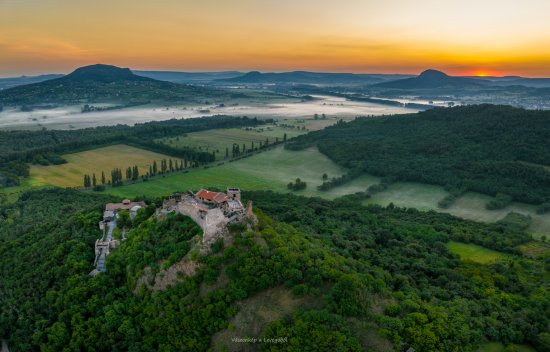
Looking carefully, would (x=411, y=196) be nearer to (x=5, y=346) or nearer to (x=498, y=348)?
(x=498, y=348)

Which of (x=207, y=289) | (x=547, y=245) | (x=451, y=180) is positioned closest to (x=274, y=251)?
(x=207, y=289)

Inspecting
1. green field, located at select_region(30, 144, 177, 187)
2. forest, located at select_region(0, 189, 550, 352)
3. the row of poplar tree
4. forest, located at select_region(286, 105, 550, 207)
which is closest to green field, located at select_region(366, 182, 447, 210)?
forest, located at select_region(286, 105, 550, 207)

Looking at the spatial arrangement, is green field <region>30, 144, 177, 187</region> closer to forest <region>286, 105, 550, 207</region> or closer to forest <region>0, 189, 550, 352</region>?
forest <region>0, 189, 550, 352</region>

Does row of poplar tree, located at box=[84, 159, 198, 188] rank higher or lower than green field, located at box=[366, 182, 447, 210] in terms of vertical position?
higher

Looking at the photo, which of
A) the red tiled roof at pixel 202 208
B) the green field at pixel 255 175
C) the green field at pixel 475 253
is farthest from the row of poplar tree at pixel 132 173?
the green field at pixel 475 253

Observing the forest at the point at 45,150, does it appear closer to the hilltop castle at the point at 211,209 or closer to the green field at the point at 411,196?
the green field at the point at 411,196

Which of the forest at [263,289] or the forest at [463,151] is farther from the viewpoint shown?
the forest at [463,151]
